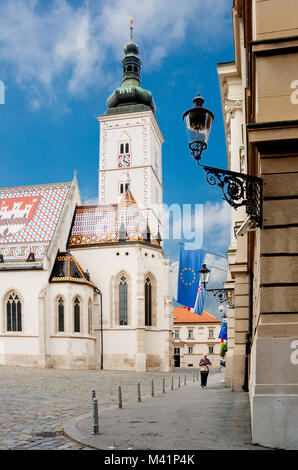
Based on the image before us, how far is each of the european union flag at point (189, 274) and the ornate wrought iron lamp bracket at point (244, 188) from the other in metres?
13.1

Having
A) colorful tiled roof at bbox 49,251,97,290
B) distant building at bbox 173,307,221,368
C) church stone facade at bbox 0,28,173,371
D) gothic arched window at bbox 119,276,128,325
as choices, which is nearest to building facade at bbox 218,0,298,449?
church stone facade at bbox 0,28,173,371

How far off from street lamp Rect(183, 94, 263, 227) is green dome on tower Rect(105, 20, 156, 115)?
2461 inches

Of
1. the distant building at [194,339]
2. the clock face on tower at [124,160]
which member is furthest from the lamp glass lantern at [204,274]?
the distant building at [194,339]

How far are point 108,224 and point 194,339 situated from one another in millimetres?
46255

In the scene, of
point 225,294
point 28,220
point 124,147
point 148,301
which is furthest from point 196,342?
point 225,294

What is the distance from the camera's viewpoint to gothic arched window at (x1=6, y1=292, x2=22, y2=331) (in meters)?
41.2

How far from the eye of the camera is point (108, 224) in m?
46.7

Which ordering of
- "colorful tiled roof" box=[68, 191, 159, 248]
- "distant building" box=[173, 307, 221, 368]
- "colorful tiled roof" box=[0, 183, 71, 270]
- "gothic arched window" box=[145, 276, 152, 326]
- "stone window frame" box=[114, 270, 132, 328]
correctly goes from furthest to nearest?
"distant building" box=[173, 307, 221, 368] < "colorful tiled roof" box=[68, 191, 159, 248] < "gothic arched window" box=[145, 276, 152, 326] < "stone window frame" box=[114, 270, 132, 328] < "colorful tiled roof" box=[0, 183, 71, 270]

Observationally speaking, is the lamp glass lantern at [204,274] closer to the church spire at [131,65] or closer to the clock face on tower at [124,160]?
the clock face on tower at [124,160]

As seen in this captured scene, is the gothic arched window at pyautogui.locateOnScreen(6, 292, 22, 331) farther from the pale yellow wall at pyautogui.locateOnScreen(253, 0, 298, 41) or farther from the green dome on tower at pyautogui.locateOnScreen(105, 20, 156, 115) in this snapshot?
the pale yellow wall at pyautogui.locateOnScreen(253, 0, 298, 41)

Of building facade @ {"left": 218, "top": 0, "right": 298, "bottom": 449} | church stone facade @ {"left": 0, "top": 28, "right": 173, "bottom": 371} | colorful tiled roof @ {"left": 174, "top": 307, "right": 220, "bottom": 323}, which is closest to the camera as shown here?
building facade @ {"left": 218, "top": 0, "right": 298, "bottom": 449}
